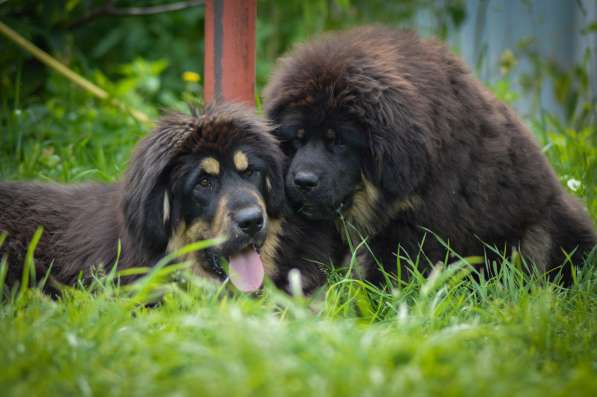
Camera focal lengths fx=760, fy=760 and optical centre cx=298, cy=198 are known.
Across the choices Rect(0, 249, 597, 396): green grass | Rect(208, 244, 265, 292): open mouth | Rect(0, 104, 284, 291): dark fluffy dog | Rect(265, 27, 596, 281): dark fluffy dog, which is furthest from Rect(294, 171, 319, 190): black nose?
Rect(0, 249, 597, 396): green grass

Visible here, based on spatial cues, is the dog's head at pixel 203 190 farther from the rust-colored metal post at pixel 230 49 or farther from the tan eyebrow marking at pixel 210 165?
the rust-colored metal post at pixel 230 49

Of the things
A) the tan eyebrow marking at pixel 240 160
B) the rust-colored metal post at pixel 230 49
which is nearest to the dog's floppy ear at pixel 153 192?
the tan eyebrow marking at pixel 240 160

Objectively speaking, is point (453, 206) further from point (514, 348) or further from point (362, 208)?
point (514, 348)

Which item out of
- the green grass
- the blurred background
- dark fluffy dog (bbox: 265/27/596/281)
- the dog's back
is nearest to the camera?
the green grass

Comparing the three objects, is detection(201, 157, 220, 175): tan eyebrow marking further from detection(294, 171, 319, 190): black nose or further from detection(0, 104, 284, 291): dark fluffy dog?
detection(294, 171, 319, 190): black nose

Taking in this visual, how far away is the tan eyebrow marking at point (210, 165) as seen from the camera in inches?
149

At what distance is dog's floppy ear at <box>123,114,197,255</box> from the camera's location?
375cm

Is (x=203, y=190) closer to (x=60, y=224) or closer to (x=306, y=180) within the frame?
(x=306, y=180)

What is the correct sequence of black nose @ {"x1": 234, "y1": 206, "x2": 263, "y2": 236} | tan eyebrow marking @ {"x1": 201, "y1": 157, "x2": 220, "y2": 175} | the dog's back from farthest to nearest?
the dog's back
tan eyebrow marking @ {"x1": 201, "y1": 157, "x2": 220, "y2": 175}
black nose @ {"x1": 234, "y1": 206, "x2": 263, "y2": 236}

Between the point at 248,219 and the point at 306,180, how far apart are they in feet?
1.35

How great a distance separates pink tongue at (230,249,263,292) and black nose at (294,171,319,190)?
16.5 inches

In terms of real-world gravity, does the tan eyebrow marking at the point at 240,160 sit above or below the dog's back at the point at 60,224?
above

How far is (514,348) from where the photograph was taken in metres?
2.84

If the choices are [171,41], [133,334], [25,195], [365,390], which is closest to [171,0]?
[171,41]
